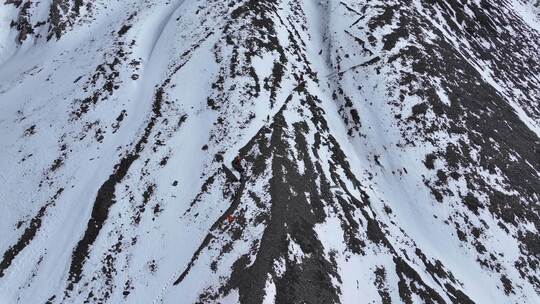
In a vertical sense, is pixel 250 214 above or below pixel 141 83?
below

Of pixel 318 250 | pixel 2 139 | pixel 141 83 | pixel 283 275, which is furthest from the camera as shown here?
pixel 141 83

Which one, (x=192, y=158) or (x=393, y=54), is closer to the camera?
(x=192, y=158)

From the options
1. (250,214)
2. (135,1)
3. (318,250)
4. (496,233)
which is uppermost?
(135,1)

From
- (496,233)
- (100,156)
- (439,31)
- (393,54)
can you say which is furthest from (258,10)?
(496,233)

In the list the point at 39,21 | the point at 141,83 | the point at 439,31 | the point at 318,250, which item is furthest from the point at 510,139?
the point at 39,21

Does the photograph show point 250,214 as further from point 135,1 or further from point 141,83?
point 135,1

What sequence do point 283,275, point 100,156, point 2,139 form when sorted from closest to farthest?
point 283,275 < point 100,156 < point 2,139
